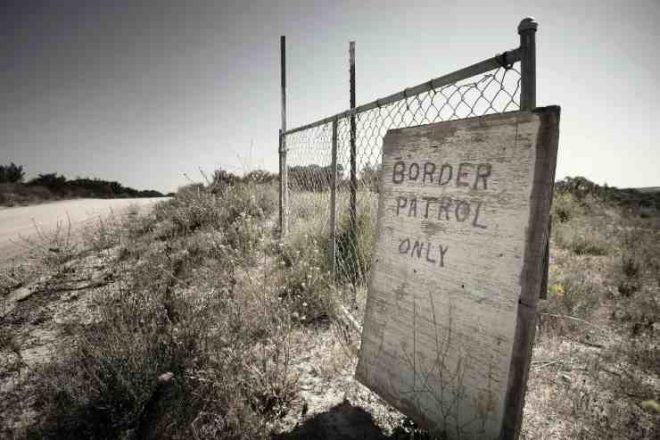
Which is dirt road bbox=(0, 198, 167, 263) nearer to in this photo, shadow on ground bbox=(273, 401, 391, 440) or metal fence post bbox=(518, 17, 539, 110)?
shadow on ground bbox=(273, 401, 391, 440)

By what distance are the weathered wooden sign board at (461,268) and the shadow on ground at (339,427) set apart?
0.82ft

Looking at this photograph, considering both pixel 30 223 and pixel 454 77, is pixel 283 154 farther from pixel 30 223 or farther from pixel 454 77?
pixel 30 223

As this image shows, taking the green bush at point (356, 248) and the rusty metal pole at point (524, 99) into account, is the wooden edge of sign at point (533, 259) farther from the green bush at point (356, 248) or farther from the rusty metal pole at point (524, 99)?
the green bush at point (356, 248)

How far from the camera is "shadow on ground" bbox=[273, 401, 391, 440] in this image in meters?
1.77

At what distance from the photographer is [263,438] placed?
1.69 metres

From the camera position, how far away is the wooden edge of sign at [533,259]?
113 cm

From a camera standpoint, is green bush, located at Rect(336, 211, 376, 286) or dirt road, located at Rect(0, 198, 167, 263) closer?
green bush, located at Rect(336, 211, 376, 286)

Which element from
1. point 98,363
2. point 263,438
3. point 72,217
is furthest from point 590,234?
point 72,217

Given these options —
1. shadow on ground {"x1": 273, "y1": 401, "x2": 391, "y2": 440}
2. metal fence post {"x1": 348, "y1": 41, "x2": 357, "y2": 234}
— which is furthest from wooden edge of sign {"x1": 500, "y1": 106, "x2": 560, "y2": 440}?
metal fence post {"x1": 348, "y1": 41, "x2": 357, "y2": 234}

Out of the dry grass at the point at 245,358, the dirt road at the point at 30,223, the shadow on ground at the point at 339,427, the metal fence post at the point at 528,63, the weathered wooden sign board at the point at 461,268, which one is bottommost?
the shadow on ground at the point at 339,427

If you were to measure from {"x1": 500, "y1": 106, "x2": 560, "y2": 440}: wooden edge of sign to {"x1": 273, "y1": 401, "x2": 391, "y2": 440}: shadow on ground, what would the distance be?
826 mm

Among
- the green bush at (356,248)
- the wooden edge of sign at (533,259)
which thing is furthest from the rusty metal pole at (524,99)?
the green bush at (356,248)

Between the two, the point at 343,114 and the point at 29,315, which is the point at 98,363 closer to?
the point at 29,315

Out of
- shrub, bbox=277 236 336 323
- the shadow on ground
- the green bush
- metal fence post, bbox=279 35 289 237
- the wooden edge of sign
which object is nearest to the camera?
the wooden edge of sign
